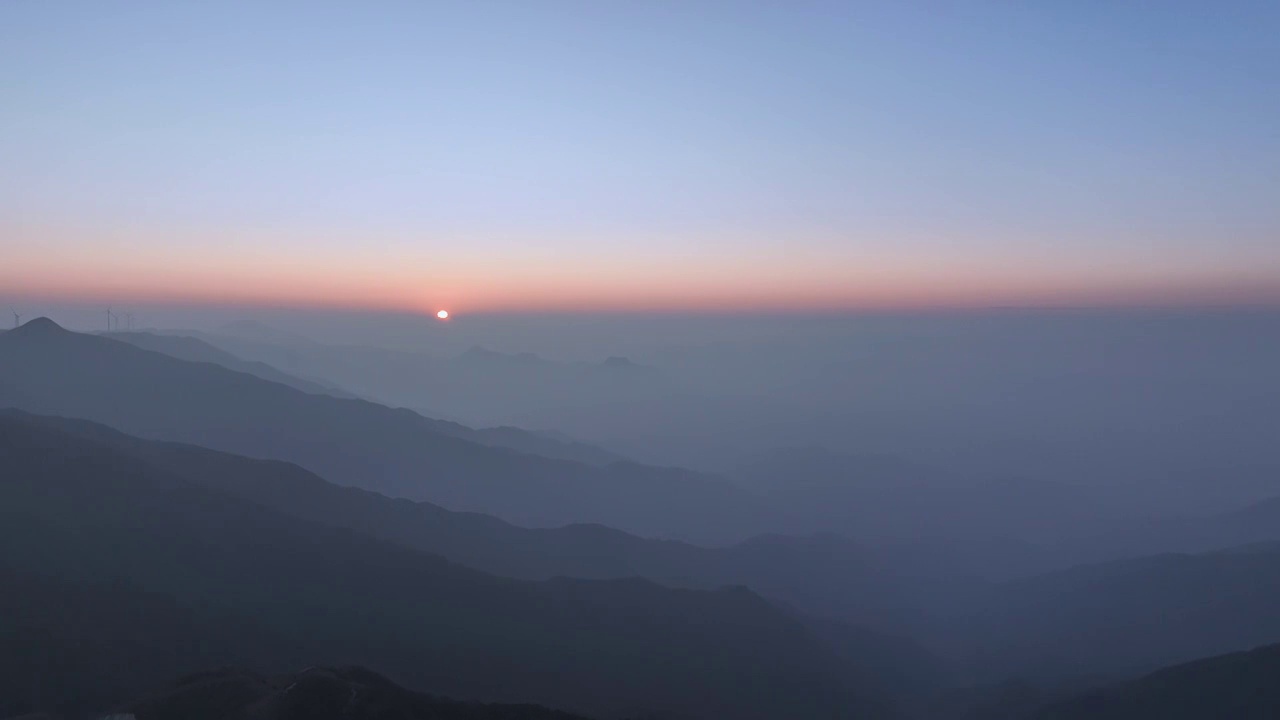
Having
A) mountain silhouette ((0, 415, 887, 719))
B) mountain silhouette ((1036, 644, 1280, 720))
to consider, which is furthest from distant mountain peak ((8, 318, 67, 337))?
mountain silhouette ((1036, 644, 1280, 720))

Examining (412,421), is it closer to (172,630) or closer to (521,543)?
(521,543)

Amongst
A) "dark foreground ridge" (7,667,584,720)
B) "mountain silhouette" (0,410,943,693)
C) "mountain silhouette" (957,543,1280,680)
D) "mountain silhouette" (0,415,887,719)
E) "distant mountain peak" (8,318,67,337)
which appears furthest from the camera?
"distant mountain peak" (8,318,67,337)

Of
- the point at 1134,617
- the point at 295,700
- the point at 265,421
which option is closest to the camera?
the point at 295,700

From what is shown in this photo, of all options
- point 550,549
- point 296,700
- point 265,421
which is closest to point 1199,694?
point 550,549

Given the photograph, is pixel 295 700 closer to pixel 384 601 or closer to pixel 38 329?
pixel 384 601

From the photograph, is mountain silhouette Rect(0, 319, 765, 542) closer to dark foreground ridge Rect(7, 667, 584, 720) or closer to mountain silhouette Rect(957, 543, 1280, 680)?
mountain silhouette Rect(957, 543, 1280, 680)

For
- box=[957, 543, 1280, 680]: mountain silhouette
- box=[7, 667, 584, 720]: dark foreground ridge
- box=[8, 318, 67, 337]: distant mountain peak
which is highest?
box=[8, 318, 67, 337]: distant mountain peak

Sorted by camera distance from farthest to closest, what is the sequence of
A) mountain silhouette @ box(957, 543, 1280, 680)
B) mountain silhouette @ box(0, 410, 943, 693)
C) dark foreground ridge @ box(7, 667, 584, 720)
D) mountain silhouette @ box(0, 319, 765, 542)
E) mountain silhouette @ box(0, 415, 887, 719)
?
mountain silhouette @ box(0, 319, 765, 542), mountain silhouette @ box(957, 543, 1280, 680), mountain silhouette @ box(0, 410, 943, 693), mountain silhouette @ box(0, 415, 887, 719), dark foreground ridge @ box(7, 667, 584, 720)

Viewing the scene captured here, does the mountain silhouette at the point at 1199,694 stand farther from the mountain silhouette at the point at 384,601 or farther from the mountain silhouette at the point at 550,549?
the mountain silhouette at the point at 550,549
